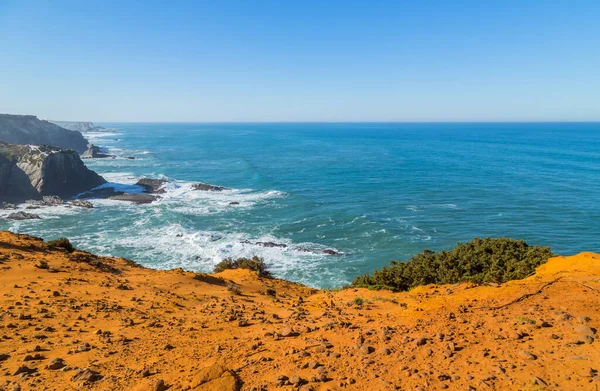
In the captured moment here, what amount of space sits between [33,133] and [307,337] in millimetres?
140383

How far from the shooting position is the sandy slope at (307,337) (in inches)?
317

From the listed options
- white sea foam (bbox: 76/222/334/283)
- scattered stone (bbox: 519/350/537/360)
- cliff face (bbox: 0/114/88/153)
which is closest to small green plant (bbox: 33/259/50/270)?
white sea foam (bbox: 76/222/334/283)

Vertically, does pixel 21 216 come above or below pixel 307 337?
below

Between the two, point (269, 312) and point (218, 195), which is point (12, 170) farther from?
point (269, 312)

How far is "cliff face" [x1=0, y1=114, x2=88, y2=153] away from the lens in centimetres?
10791

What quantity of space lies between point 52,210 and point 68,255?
39.7m

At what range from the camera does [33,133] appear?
115312 millimetres

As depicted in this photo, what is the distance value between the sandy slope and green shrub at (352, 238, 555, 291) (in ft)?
4.10

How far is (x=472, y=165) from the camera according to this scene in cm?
8106

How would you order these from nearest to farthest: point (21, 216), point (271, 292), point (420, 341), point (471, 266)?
point (420, 341)
point (471, 266)
point (271, 292)
point (21, 216)

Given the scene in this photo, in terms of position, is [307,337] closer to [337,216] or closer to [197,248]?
[197,248]

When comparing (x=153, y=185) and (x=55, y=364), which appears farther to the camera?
(x=153, y=185)

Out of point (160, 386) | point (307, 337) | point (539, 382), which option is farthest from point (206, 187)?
point (539, 382)

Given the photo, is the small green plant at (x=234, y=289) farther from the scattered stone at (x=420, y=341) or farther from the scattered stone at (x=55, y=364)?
the scattered stone at (x=420, y=341)
